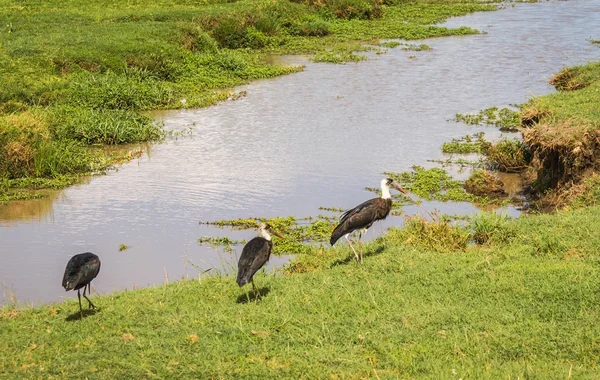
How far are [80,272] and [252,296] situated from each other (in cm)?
194

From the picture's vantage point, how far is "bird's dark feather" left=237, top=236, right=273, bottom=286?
9.38 meters

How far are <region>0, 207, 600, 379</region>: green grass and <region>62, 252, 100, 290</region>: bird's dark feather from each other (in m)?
0.41

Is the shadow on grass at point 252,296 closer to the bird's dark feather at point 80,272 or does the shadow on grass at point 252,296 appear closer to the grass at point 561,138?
the bird's dark feather at point 80,272

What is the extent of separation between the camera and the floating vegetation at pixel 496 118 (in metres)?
19.8

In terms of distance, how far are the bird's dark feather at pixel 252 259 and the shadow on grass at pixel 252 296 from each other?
1.06 ft

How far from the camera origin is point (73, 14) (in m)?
29.6

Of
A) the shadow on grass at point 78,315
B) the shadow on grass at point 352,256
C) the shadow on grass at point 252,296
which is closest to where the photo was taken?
the shadow on grass at point 78,315

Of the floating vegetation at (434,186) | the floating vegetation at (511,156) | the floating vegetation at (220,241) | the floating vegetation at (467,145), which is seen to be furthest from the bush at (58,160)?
the floating vegetation at (511,156)

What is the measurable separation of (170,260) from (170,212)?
2.15 m

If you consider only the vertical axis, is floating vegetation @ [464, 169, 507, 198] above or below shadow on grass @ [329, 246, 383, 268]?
below

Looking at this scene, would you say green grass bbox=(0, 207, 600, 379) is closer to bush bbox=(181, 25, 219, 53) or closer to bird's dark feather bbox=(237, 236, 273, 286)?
bird's dark feather bbox=(237, 236, 273, 286)

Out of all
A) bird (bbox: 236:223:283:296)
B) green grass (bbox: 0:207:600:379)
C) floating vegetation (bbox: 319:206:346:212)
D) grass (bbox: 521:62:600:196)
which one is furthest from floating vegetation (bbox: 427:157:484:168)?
bird (bbox: 236:223:283:296)

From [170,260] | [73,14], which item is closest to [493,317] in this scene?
[170,260]

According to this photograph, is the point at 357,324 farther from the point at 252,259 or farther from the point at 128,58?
the point at 128,58
